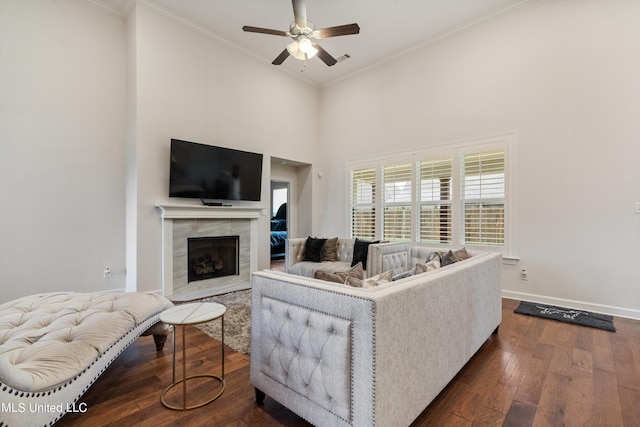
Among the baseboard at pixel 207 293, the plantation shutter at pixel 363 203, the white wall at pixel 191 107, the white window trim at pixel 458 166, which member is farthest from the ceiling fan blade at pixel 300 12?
the baseboard at pixel 207 293

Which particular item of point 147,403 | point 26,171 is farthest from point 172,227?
point 147,403

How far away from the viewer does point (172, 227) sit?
4109mm

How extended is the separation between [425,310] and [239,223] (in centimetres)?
386

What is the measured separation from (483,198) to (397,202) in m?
1.42

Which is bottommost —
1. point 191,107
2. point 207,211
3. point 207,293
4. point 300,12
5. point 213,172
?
point 207,293

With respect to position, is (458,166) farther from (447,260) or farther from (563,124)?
(447,260)

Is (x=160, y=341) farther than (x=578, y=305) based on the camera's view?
No

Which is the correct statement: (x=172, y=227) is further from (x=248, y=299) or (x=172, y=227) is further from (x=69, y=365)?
(x=69, y=365)

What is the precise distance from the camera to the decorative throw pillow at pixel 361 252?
419 cm

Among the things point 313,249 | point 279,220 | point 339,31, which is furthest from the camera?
point 279,220

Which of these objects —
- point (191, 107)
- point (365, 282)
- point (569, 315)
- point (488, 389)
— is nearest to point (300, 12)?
point (191, 107)

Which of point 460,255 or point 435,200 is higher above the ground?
point 435,200

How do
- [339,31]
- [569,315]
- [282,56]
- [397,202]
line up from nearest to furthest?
[339,31] → [569,315] → [282,56] → [397,202]

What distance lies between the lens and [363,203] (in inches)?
229
